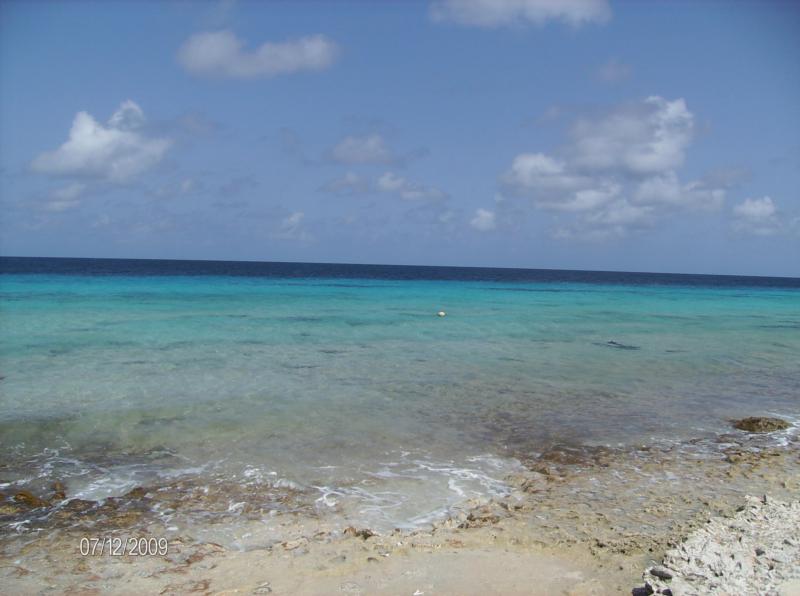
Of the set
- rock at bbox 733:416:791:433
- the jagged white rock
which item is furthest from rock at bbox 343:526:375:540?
rock at bbox 733:416:791:433

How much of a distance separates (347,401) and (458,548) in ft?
18.9

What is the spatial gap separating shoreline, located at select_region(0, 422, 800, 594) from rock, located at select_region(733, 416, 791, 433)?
2.49 m

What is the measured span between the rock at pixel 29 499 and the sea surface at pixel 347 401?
8.4 inches

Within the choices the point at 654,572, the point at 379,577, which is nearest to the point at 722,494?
the point at 654,572

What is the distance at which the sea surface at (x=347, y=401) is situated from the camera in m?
7.03

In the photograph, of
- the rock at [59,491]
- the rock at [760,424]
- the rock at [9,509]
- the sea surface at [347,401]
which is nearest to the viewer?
the rock at [9,509]

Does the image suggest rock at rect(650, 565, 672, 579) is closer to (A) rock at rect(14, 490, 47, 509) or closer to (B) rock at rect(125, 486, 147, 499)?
(B) rock at rect(125, 486, 147, 499)

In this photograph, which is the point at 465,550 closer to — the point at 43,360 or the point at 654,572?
the point at 654,572

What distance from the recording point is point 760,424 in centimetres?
947

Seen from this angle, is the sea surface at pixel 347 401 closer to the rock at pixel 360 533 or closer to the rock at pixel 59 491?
the rock at pixel 59 491

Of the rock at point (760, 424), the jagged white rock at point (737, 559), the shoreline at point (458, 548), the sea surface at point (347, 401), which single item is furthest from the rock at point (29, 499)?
the rock at point (760, 424)

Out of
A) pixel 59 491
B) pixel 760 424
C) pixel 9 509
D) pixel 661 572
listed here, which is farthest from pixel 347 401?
pixel 760 424

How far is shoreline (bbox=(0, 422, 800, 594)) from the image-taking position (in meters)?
4.62

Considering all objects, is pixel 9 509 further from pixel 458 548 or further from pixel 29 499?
pixel 458 548
